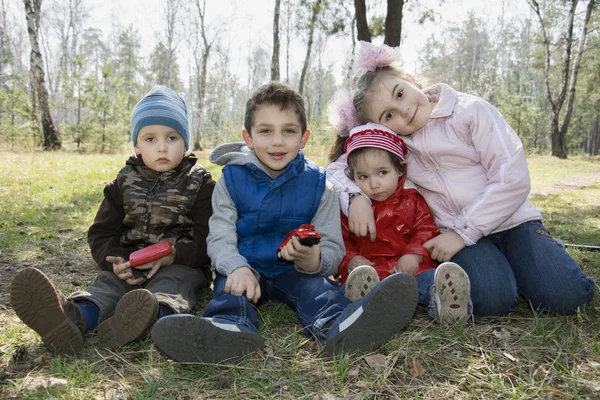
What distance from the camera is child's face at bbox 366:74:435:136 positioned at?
98.8 inches

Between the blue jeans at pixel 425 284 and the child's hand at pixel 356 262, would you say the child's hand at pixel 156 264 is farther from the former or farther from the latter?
the blue jeans at pixel 425 284

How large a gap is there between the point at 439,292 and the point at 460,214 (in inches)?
23.4

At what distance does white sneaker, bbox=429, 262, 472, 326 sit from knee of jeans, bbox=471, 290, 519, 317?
0.13 meters

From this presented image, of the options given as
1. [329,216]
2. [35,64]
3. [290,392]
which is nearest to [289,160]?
[329,216]

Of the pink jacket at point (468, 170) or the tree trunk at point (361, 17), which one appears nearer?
the pink jacket at point (468, 170)

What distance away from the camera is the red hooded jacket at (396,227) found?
2586 mm

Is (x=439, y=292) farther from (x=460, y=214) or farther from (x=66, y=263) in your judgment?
(x=66, y=263)

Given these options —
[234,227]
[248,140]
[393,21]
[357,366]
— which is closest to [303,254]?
[234,227]

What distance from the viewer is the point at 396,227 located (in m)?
2.62

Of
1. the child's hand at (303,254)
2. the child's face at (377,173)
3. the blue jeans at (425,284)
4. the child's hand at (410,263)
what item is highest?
the child's face at (377,173)

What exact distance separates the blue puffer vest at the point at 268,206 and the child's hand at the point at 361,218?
23 centimetres

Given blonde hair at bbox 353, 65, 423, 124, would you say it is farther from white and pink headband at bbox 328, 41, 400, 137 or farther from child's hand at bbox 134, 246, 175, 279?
child's hand at bbox 134, 246, 175, 279

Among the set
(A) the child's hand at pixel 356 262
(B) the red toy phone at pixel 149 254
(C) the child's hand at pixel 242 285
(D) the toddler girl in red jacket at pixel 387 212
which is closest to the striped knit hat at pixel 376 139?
(D) the toddler girl in red jacket at pixel 387 212

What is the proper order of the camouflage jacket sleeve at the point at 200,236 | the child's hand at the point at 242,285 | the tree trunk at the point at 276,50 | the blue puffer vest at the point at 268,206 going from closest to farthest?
the child's hand at the point at 242,285
the blue puffer vest at the point at 268,206
the camouflage jacket sleeve at the point at 200,236
the tree trunk at the point at 276,50
